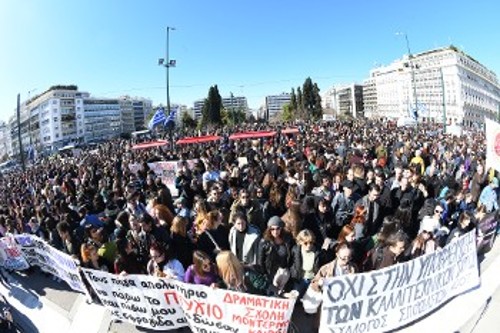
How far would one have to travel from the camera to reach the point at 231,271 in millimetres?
4703

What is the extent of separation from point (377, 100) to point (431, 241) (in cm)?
17996

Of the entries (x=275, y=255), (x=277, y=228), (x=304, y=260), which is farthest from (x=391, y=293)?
(x=277, y=228)

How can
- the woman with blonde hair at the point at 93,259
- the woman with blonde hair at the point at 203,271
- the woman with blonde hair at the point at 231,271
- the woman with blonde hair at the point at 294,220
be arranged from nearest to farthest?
the woman with blonde hair at the point at 231,271 → the woman with blonde hair at the point at 203,271 → the woman with blonde hair at the point at 294,220 → the woman with blonde hair at the point at 93,259

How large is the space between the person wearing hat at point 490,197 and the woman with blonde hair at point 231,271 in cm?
574

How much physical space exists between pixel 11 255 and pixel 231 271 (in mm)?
7908

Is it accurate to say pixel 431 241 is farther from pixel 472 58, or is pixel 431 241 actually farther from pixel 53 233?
pixel 472 58

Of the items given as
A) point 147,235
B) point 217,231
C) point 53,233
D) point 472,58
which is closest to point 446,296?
point 217,231

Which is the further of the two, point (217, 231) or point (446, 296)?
point (217, 231)

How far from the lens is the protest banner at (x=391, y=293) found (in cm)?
480

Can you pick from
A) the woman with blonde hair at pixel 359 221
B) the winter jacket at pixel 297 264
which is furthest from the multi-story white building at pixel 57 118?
the winter jacket at pixel 297 264

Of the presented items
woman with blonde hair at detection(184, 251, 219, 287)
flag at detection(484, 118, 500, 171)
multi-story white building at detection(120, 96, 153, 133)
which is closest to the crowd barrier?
woman with blonde hair at detection(184, 251, 219, 287)

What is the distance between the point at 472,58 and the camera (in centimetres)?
13838

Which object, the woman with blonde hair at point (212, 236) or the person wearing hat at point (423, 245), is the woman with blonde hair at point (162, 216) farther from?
the person wearing hat at point (423, 245)

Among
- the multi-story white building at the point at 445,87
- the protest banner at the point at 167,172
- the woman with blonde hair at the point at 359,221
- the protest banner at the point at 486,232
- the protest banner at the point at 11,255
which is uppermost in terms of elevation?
the multi-story white building at the point at 445,87
